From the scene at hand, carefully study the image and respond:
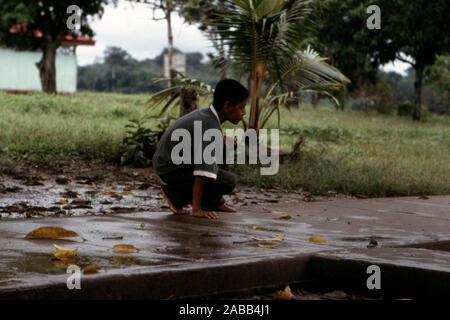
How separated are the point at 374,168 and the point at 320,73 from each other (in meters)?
1.79

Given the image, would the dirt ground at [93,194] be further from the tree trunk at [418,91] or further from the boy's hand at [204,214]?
the tree trunk at [418,91]

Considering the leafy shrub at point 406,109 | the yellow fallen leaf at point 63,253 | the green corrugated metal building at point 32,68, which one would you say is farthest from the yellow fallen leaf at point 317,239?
the leafy shrub at point 406,109

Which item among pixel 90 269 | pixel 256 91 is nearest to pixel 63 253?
pixel 90 269

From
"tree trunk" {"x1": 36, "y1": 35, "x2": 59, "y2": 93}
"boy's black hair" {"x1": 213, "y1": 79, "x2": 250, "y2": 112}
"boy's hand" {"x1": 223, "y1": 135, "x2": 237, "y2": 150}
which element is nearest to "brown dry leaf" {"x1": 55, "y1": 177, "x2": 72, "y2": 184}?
"boy's hand" {"x1": 223, "y1": 135, "x2": 237, "y2": 150}

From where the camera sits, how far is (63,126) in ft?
42.2

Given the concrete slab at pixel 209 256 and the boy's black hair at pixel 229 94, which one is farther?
the boy's black hair at pixel 229 94

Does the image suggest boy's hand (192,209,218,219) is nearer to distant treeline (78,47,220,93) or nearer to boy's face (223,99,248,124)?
boy's face (223,99,248,124)

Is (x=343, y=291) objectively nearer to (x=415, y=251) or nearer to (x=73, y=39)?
(x=415, y=251)

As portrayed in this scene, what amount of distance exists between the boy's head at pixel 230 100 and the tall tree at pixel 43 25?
19124 millimetres

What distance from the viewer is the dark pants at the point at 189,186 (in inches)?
208

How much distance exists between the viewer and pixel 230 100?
5137 mm

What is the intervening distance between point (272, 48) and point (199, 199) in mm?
5293

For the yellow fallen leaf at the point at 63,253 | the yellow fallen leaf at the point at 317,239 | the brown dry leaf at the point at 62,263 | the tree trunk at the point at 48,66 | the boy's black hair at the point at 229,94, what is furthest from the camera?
the tree trunk at the point at 48,66

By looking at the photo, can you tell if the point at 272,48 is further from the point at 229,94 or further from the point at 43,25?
the point at 43,25
